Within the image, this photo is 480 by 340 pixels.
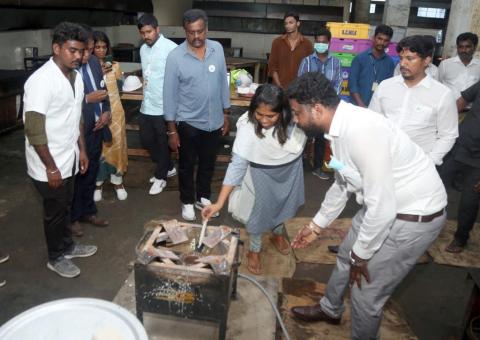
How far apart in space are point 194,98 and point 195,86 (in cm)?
10

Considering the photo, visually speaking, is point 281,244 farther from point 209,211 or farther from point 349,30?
point 349,30

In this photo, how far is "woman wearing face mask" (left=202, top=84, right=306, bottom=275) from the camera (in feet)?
7.94

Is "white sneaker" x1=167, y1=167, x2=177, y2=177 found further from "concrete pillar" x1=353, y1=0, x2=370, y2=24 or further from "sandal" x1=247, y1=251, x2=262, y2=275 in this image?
"concrete pillar" x1=353, y1=0, x2=370, y2=24

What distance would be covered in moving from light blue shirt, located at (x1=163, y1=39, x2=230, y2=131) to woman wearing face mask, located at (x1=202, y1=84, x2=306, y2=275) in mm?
858

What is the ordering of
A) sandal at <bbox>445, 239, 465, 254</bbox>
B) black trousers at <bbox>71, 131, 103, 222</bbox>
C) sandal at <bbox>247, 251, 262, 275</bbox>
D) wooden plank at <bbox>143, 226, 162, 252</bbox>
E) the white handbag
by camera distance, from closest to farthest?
wooden plank at <bbox>143, 226, 162, 252</bbox>, the white handbag, sandal at <bbox>247, 251, 262, 275</bbox>, black trousers at <bbox>71, 131, 103, 222</bbox>, sandal at <bbox>445, 239, 465, 254</bbox>

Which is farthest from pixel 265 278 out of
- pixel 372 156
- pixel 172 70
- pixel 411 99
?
pixel 172 70

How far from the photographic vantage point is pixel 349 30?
16.6 feet

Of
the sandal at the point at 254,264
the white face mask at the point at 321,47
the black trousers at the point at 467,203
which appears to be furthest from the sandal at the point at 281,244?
the white face mask at the point at 321,47

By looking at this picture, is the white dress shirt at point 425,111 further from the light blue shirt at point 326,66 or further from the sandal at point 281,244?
the light blue shirt at point 326,66

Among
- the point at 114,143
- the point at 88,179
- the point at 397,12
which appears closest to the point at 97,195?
the point at 114,143

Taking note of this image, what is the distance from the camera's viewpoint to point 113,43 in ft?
31.0

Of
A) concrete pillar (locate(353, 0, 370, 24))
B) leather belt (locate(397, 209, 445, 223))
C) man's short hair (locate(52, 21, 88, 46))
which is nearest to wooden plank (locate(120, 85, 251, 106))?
man's short hair (locate(52, 21, 88, 46))

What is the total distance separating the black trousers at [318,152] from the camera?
193 inches

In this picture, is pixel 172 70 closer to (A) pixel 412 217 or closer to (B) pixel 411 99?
(B) pixel 411 99
